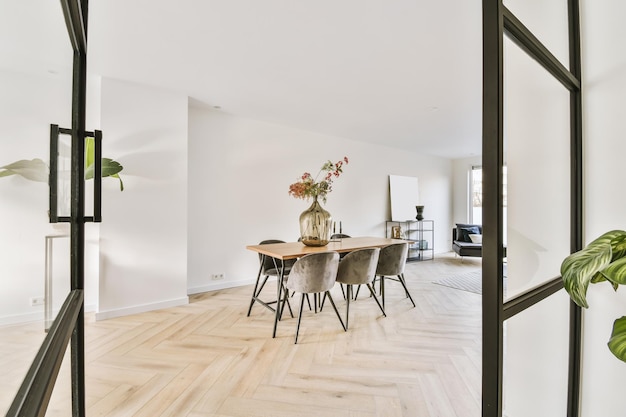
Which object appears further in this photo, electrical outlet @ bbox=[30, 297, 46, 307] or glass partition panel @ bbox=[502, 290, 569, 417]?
glass partition panel @ bbox=[502, 290, 569, 417]

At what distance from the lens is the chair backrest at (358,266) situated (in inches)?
115

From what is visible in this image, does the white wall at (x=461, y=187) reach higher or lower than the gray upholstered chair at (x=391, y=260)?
higher

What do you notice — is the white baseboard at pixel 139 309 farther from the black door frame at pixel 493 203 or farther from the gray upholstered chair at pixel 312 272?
the black door frame at pixel 493 203

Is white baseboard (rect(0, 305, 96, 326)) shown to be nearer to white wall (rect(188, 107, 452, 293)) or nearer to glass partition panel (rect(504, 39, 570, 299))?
glass partition panel (rect(504, 39, 570, 299))

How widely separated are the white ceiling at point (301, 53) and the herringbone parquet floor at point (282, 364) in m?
2.39

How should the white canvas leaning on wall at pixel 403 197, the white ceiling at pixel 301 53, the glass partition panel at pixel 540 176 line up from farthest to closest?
the white canvas leaning on wall at pixel 403 197
the white ceiling at pixel 301 53
the glass partition panel at pixel 540 176

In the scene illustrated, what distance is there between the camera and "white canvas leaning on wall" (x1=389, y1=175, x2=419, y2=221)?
6953mm

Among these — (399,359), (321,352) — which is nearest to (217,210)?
(321,352)

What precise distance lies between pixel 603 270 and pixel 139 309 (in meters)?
3.94

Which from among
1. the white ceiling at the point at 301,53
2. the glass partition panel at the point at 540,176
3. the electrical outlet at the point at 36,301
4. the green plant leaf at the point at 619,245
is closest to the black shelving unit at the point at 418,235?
the white ceiling at the point at 301,53

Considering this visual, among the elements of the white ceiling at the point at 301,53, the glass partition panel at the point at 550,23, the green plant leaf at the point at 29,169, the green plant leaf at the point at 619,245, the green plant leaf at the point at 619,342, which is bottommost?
the green plant leaf at the point at 619,342

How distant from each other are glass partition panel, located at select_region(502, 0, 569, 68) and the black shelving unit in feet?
18.9

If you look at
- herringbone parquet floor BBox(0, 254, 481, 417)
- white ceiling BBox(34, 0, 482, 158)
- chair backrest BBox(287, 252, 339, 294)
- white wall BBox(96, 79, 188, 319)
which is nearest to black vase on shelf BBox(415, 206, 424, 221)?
white ceiling BBox(34, 0, 482, 158)

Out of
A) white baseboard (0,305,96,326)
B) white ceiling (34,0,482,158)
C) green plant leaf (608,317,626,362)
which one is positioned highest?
white ceiling (34,0,482,158)
